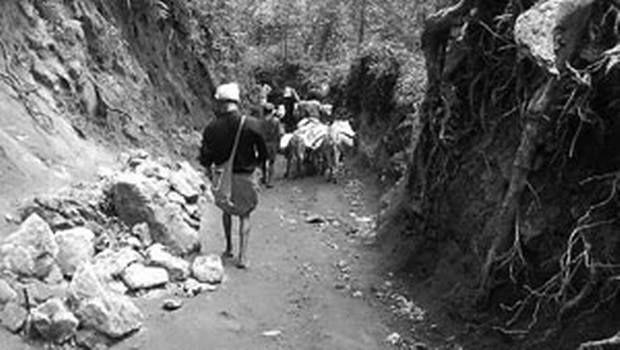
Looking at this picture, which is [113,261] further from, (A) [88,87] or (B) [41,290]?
(A) [88,87]

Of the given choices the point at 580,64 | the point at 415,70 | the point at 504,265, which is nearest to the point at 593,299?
the point at 504,265

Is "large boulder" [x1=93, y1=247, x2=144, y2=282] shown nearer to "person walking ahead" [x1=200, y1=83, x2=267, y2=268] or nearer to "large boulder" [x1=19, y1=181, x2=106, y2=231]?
"large boulder" [x1=19, y1=181, x2=106, y2=231]

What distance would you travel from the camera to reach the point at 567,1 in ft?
16.9

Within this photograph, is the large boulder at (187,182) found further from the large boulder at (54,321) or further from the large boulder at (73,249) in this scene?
the large boulder at (54,321)

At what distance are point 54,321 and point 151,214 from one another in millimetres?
2470

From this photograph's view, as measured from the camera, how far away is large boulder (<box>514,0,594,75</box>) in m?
5.10

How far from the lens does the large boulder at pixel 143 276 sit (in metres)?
6.44

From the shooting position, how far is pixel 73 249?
247 inches

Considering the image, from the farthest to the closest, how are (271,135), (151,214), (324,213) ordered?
1. (271,135)
2. (324,213)
3. (151,214)

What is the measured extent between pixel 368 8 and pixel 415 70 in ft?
38.8

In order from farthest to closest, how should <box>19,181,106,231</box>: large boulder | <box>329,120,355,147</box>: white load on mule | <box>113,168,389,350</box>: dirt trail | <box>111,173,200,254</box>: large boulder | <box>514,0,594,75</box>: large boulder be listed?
<box>329,120,355,147</box>: white load on mule → <box>111,173,200,254</box>: large boulder → <box>19,181,106,231</box>: large boulder → <box>113,168,389,350</box>: dirt trail → <box>514,0,594,75</box>: large boulder

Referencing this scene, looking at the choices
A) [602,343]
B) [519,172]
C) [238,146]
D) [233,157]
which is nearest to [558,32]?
[519,172]

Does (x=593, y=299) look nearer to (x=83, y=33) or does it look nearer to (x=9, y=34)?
(x=9, y=34)

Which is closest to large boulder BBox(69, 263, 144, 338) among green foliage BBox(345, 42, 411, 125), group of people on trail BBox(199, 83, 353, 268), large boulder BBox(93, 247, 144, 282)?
large boulder BBox(93, 247, 144, 282)
